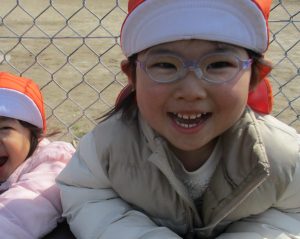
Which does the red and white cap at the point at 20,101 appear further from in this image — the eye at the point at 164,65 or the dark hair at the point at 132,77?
the eye at the point at 164,65

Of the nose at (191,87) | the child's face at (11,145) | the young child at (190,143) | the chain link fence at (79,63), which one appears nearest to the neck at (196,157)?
the young child at (190,143)

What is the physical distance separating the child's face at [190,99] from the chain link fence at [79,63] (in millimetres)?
885

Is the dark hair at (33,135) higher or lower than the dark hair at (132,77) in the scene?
lower

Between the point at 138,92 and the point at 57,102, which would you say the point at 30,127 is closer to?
the point at 138,92

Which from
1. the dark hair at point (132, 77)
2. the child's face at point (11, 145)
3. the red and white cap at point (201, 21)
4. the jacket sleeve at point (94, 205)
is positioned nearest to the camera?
the red and white cap at point (201, 21)

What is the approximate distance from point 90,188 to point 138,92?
1.14 feet

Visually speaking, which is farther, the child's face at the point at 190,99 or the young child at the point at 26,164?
the young child at the point at 26,164

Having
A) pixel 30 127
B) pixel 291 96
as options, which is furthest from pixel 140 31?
pixel 291 96

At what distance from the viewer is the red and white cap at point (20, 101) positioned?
177cm

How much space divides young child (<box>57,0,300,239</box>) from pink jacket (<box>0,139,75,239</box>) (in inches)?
3.2

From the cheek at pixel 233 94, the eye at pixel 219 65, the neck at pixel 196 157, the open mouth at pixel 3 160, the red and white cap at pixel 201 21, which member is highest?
the red and white cap at pixel 201 21

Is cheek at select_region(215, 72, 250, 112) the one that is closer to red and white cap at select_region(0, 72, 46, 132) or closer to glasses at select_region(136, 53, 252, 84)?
glasses at select_region(136, 53, 252, 84)

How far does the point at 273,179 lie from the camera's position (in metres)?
1.46

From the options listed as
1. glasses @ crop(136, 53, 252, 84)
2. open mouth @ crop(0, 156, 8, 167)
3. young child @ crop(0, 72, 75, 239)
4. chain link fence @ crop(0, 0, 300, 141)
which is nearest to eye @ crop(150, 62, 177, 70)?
glasses @ crop(136, 53, 252, 84)
